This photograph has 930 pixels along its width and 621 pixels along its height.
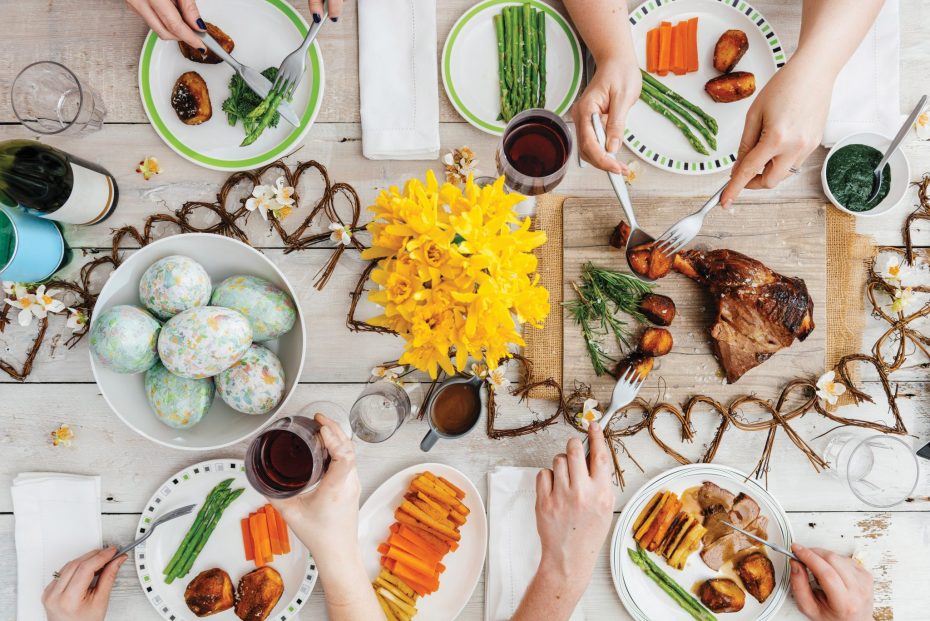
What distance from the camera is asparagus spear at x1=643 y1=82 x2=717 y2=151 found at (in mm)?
1328

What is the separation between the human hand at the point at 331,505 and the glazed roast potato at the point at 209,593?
316 mm

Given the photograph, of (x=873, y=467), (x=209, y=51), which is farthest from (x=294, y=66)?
(x=873, y=467)

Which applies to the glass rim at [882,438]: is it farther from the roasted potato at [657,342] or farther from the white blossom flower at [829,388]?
the roasted potato at [657,342]

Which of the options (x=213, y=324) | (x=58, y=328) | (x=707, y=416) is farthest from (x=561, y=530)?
(x=58, y=328)

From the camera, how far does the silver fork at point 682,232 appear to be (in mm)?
1236

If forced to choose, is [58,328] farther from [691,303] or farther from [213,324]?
[691,303]

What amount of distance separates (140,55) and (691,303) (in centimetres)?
137

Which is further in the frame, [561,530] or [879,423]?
[879,423]

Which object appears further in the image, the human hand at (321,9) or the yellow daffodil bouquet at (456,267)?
the human hand at (321,9)

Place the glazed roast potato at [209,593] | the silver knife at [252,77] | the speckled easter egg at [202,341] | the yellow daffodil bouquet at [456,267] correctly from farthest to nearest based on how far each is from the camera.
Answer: the glazed roast potato at [209,593]
the silver knife at [252,77]
the speckled easter egg at [202,341]
the yellow daffodil bouquet at [456,267]

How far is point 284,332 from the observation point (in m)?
1.19

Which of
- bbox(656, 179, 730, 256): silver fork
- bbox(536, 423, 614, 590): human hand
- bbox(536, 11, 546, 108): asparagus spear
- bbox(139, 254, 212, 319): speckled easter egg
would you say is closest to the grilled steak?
bbox(656, 179, 730, 256): silver fork

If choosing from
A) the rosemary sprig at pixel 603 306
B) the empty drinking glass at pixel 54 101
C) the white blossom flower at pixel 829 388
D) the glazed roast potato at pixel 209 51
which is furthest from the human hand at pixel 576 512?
the empty drinking glass at pixel 54 101

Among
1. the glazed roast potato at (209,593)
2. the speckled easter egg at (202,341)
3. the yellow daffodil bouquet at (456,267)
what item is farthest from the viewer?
the glazed roast potato at (209,593)
